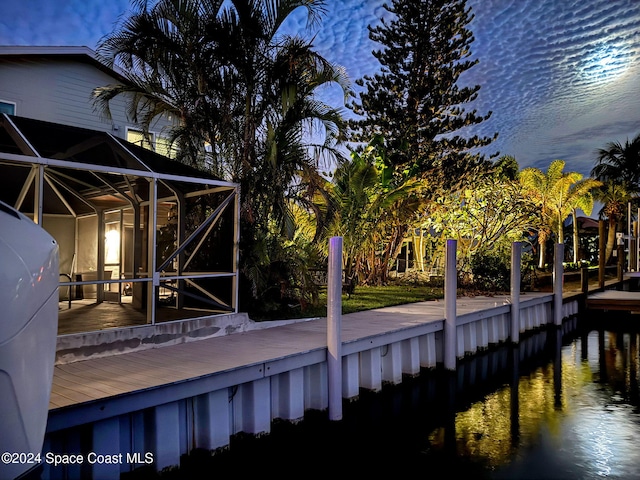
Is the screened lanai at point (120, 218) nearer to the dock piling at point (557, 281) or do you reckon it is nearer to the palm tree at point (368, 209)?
the palm tree at point (368, 209)

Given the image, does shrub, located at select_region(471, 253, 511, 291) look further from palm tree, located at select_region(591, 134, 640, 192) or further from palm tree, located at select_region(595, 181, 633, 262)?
palm tree, located at select_region(591, 134, 640, 192)

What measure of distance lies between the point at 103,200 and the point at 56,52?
4.04 metres

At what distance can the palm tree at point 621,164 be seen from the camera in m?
31.1

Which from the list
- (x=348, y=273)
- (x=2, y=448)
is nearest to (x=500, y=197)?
(x=348, y=273)

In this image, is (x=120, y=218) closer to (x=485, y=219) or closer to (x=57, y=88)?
(x=57, y=88)

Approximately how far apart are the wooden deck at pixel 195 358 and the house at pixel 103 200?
0.80 meters

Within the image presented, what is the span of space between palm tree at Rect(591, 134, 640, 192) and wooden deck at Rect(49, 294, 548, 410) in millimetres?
29054

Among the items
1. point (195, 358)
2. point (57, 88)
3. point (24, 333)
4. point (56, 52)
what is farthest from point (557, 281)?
point (56, 52)

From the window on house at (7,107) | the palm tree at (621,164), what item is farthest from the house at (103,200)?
the palm tree at (621,164)

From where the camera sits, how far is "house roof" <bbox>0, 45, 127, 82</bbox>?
1089cm

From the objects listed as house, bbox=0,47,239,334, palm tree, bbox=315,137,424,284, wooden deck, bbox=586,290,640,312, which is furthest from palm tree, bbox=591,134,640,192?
house, bbox=0,47,239,334

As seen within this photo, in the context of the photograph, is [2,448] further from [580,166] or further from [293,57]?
[580,166]

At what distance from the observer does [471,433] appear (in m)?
6.05

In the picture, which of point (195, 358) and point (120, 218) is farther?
point (120, 218)
